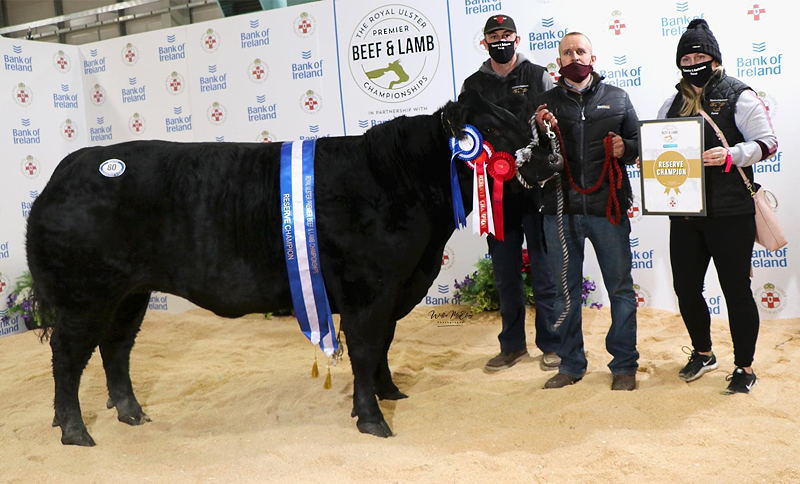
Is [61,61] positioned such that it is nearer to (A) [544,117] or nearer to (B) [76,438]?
(B) [76,438]

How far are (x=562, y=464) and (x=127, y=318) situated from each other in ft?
7.61

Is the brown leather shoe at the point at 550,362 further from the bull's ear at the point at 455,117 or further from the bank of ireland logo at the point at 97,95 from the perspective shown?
the bank of ireland logo at the point at 97,95

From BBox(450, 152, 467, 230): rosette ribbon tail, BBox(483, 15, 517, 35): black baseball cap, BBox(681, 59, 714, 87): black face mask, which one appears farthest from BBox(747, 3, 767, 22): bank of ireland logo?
BBox(450, 152, 467, 230): rosette ribbon tail

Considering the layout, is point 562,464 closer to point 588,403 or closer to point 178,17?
point 588,403

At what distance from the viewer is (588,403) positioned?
363 cm

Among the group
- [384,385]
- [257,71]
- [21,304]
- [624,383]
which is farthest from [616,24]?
[21,304]

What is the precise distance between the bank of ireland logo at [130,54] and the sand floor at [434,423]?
10.9 ft

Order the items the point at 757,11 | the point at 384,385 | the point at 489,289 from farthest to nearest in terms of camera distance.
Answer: the point at 489,289, the point at 757,11, the point at 384,385

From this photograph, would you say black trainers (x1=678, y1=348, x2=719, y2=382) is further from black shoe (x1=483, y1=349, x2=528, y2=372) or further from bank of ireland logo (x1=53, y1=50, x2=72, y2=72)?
bank of ireland logo (x1=53, y1=50, x2=72, y2=72)

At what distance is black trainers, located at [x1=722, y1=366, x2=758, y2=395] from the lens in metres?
3.65

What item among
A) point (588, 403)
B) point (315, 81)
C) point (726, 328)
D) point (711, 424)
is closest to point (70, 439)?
point (588, 403)

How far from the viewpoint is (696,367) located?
3.96 meters

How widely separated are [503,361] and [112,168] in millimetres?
2582

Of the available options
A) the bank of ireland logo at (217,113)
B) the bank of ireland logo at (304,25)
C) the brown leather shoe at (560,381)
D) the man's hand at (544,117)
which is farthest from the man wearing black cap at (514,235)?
the bank of ireland logo at (217,113)
